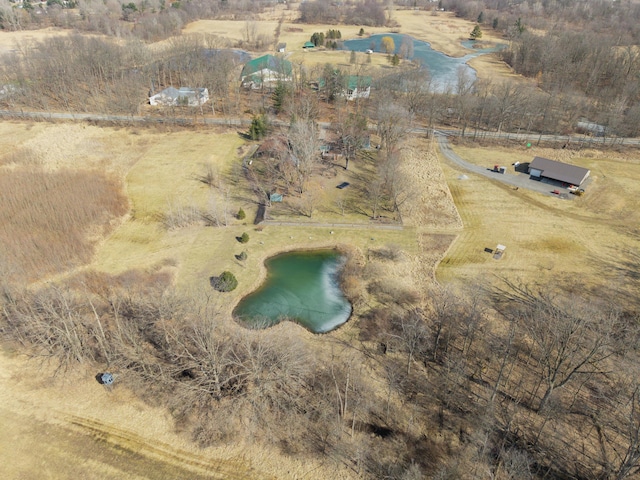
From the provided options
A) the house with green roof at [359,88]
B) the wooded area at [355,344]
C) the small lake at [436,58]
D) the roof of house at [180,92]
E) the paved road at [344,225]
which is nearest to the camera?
the wooded area at [355,344]

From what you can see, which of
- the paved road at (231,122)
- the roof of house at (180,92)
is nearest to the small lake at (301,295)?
the paved road at (231,122)

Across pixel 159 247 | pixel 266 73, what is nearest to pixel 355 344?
pixel 159 247

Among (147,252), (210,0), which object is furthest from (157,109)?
(210,0)

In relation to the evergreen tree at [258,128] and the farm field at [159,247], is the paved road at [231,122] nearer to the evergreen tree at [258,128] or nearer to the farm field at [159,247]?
the farm field at [159,247]

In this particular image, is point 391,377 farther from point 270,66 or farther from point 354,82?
point 270,66

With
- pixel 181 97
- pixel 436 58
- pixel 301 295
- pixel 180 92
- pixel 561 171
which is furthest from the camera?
pixel 436 58

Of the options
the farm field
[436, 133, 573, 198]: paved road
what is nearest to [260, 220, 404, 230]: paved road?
the farm field

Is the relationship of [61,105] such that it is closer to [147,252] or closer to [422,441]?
[147,252]
